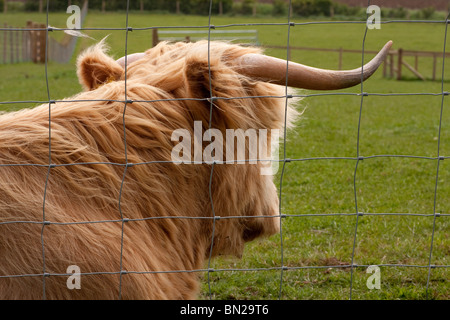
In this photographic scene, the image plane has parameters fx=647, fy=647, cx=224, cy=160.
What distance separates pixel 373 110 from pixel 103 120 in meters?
12.5

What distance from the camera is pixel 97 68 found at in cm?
342

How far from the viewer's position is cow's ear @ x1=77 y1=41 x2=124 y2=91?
3387mm

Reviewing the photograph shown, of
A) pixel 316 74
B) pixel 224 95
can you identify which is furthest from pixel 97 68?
pixel 316 74

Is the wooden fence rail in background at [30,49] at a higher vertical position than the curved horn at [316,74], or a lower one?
higher

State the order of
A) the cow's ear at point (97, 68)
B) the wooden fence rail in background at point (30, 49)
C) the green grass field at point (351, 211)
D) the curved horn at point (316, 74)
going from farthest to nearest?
the wooden fence rail in background at point (30, 49)
the green grass field at point (351, 211)
the cow's ear at point (97, 68)
the curved horn at point (316, 74)

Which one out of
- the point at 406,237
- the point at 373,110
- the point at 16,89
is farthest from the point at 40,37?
the point at 406,237

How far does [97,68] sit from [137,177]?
891 mm

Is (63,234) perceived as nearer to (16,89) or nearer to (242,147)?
(242,147)

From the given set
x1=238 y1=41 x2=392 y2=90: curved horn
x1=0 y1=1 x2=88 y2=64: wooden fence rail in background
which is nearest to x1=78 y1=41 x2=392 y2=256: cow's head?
x1=238 y1=41 x2=392 y2=90: curved horn

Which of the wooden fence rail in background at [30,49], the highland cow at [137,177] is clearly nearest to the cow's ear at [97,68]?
the highland cow at [137,177]

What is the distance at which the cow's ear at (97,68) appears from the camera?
3387 mm

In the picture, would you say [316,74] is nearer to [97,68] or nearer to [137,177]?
[137,177]

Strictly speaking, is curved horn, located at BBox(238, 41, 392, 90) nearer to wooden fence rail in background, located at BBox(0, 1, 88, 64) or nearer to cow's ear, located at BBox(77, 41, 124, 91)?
cow's ear, located at BBox(77, 41, 124, 91)

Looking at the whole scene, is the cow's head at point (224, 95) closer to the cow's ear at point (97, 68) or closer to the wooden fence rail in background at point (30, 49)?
the cow's ear at point (97, 68)
